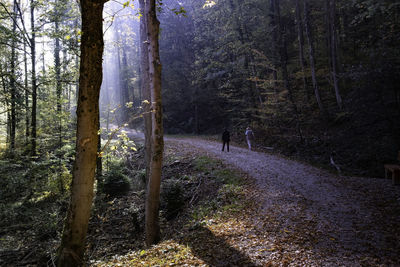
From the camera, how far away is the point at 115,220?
9.47 metres

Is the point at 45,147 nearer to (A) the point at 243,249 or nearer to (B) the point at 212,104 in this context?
(A) the point at 243,249

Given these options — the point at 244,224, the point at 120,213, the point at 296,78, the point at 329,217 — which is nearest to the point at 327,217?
the point at 329,217

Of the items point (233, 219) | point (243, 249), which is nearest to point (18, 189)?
point (233, 219)

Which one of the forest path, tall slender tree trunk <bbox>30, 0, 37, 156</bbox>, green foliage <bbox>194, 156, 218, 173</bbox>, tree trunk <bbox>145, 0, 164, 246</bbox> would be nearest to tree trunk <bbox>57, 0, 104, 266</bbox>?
tree trunk <bbox>145, 0, 164, 246</bbox>

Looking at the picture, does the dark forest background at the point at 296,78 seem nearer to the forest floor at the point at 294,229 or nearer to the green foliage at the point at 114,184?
the forest floor at the point at 294,229

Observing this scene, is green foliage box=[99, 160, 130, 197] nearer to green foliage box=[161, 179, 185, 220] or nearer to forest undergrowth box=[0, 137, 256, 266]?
forest undergrowth box=[0, 137, 256, 266]

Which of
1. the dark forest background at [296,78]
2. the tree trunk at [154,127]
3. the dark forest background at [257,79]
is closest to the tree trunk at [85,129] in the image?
the dark forest background at [257,79]

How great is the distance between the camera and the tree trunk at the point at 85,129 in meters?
3.88

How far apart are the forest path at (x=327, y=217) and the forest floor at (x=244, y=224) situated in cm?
2

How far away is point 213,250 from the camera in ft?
17.3

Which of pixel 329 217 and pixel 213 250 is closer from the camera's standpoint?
pixel 213 250

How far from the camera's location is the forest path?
187 inches

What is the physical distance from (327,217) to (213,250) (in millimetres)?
3295

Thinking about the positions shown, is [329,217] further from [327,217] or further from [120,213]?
[120,213]
